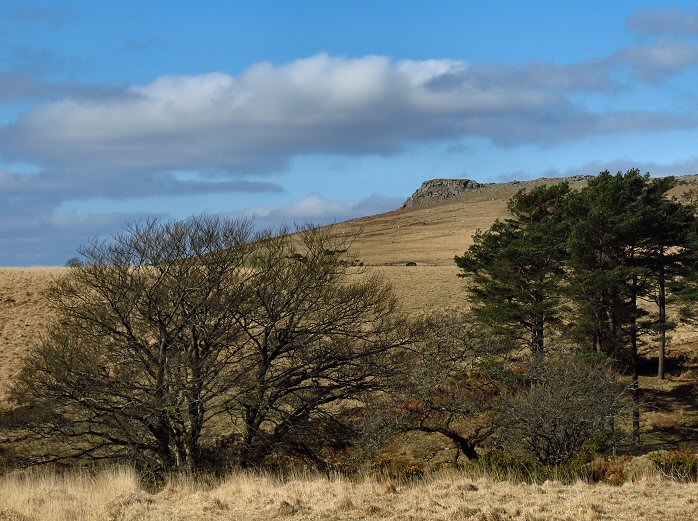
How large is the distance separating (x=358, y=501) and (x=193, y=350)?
955cm

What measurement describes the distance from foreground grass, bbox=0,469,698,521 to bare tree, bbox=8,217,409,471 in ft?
20.0

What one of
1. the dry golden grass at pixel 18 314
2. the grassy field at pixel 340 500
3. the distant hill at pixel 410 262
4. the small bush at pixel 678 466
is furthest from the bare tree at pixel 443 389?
the dry golden grass at pixel 18 314

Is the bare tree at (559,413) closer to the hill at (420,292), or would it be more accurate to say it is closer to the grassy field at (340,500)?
the hill at (420,292)

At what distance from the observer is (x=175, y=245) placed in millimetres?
20047

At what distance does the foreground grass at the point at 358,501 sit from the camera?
939 cm

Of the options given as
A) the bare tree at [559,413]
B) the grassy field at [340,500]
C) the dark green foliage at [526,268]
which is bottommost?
Result: the bare tree at [559,413]

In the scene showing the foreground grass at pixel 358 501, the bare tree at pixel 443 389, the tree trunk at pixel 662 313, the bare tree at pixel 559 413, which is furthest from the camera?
the tree trunk at pixel 662 313

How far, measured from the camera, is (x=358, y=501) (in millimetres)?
10258

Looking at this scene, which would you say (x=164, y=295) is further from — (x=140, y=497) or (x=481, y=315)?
(x=481, y=315)

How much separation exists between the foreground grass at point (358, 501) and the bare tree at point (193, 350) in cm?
608

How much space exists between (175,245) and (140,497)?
32.7 feet

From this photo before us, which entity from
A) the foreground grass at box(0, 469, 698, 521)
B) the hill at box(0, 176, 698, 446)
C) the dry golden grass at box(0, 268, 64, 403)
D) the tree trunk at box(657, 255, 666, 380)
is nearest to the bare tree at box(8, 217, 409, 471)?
the hill at box(0, 176, 698, 446)

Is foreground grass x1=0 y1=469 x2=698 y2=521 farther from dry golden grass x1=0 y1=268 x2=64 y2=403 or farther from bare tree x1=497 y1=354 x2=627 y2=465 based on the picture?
dry golden grass x1=0 y1=268 x2=64 y2=403

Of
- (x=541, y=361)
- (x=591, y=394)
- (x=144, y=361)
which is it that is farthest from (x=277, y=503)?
(x=541, y=361)
